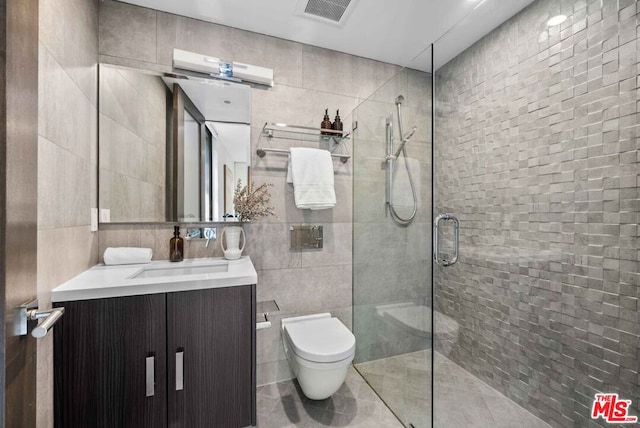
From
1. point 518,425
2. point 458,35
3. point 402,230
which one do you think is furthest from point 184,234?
point 518,425

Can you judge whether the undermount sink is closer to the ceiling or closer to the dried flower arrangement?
the dried flower arrangement

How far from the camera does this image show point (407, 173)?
160 cm

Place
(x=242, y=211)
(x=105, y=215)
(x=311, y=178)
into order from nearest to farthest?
(x=105, y=215) < (x=242, y=211) < (x=311, y=178)

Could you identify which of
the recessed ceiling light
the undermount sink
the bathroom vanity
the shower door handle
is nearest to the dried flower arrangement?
the undermount sink

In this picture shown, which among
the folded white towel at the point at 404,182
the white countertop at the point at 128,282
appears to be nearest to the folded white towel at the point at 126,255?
the white countertop at the point at 128,282

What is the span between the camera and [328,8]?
1.63 meters

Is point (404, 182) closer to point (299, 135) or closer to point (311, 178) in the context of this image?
point (311, 178)

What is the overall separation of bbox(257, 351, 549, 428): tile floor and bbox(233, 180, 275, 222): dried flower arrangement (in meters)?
1.18

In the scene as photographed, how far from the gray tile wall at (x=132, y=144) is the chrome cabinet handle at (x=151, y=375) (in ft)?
2.64

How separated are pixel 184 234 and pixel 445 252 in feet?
5.31

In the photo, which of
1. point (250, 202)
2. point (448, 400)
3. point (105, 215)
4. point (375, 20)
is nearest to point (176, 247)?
point (105, 215)

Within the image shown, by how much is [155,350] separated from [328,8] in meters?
2.05

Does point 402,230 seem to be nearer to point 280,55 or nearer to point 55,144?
point 280,55

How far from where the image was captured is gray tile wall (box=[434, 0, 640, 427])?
104 centimetres
